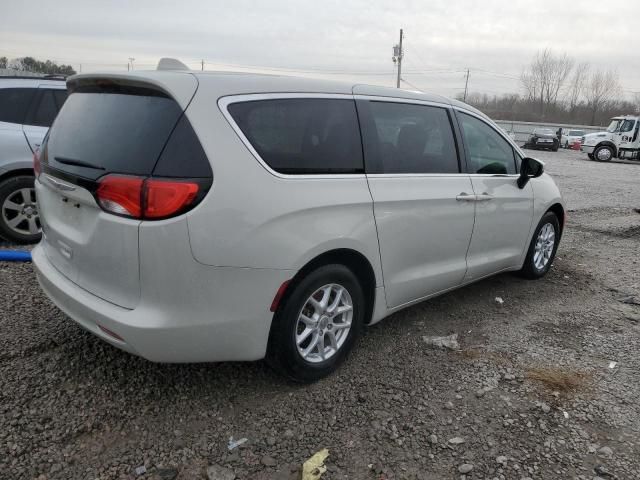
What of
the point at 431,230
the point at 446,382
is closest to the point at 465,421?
the point at 446,382

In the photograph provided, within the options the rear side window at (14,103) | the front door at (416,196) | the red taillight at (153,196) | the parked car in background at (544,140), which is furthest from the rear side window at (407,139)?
the parked car in background at (544,140)

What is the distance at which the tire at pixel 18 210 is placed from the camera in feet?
16.8

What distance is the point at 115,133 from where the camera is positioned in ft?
8.48

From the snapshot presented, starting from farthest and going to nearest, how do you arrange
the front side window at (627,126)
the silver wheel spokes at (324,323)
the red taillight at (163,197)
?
the front side window at (627,126)
the silver wheel spokes at (324,323)
the red taillight at (163,197)

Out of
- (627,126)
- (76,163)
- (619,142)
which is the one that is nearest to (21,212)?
(76,163)

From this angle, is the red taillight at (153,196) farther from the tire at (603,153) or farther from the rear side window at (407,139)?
the tire at (603,153)

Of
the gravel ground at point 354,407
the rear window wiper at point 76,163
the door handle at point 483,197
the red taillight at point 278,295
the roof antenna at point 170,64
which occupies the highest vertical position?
the roof antenna at point 170,64

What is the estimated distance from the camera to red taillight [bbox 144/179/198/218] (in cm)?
235

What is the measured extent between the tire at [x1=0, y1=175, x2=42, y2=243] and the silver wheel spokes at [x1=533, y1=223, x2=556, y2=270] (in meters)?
4.95

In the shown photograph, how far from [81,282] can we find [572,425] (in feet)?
9.02

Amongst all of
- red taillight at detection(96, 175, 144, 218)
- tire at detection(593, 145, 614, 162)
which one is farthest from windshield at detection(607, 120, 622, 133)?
red taillight at detection(96, 175, 144, 218)

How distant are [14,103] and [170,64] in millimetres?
3248

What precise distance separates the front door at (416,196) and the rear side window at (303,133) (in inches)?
5.8

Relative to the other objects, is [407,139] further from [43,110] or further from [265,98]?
[43,110]
